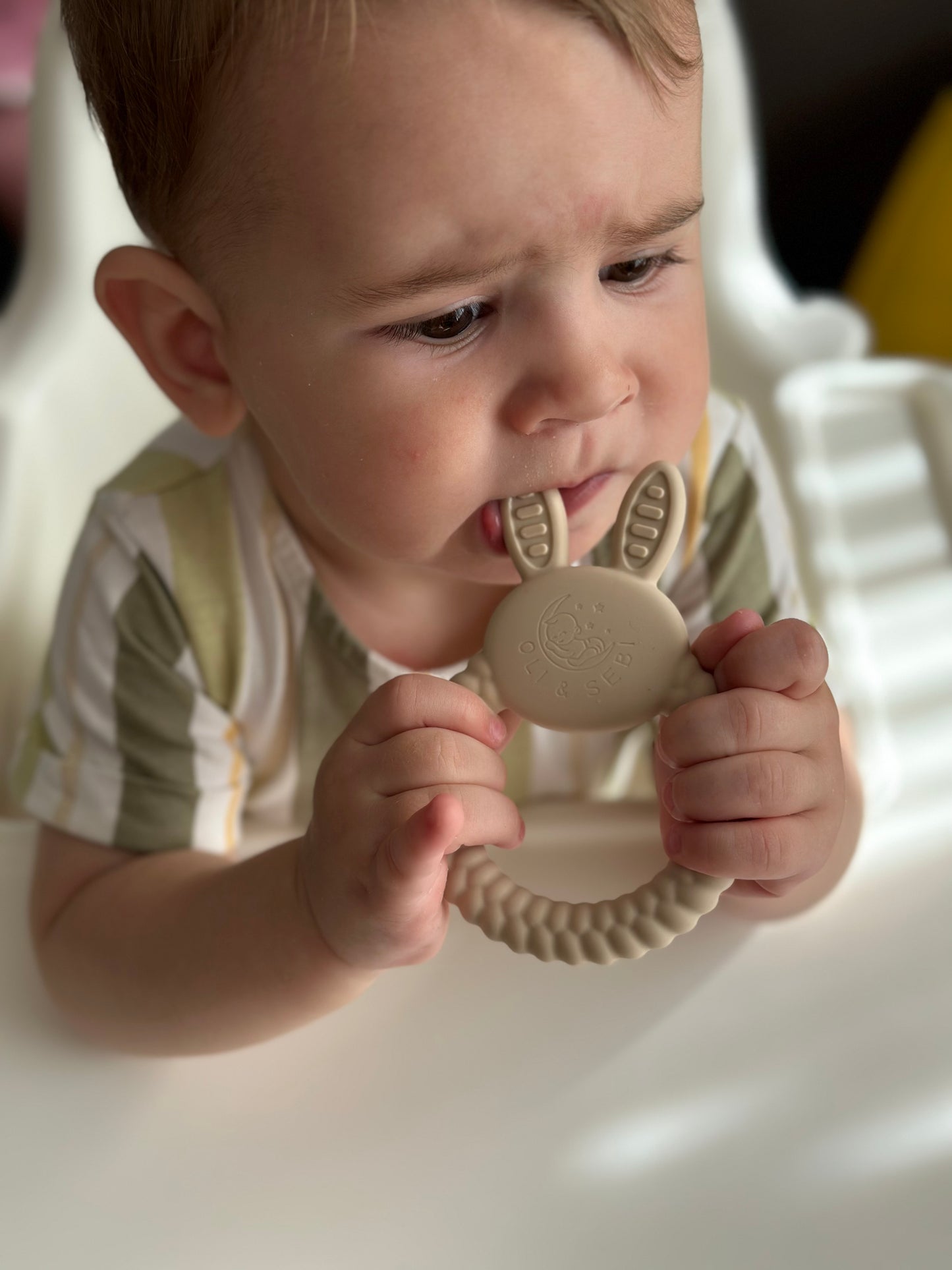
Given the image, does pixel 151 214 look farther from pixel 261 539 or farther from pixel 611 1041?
pixel 611 1041

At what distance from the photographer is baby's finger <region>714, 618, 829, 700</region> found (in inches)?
17.2

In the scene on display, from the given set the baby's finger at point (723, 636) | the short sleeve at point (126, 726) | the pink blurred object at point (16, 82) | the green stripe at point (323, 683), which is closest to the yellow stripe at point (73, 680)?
the short sleeve at point (126, 726)

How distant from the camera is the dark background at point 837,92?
1371mm

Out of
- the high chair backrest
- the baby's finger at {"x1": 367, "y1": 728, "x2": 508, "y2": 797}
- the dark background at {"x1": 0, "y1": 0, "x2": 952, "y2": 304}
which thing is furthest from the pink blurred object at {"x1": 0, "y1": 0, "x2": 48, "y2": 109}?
the baby's finger at {"x1": 367, "y1": 728, "x2": 508, "y2": 797}

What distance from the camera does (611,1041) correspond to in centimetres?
54

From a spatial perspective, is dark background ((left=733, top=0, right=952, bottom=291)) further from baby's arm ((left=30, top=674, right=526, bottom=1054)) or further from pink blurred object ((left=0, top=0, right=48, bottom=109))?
baby's arm ((left=30, top=674, right=526, bottom=1054))

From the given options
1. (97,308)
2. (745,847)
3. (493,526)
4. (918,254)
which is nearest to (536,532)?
(493,526)

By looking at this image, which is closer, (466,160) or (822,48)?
(466,160)

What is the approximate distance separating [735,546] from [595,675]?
281 millimetres

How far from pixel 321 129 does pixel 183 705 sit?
0.99 feet

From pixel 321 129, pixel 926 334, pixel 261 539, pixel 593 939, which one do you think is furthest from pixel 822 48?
pixel 593 939

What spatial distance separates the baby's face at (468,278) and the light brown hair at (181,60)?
0.04 feet

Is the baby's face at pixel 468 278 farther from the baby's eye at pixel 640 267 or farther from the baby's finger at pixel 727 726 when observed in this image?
the baby's finger at pixel 727 726

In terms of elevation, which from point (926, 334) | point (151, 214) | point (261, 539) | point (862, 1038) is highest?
point (151, 214)
